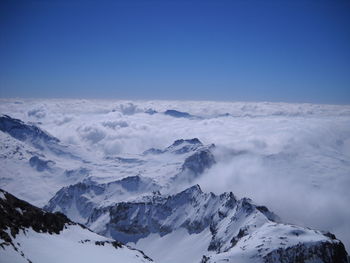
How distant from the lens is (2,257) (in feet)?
144

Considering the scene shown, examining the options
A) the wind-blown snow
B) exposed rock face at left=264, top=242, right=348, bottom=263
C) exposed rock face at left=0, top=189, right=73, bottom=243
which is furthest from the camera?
exposed rock face at left=264, top=242, right=348, bottom=263

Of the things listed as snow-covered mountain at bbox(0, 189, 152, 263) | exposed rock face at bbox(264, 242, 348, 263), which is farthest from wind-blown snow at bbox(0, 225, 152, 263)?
exposed rock face at bbox(264, 242, 348, 263)

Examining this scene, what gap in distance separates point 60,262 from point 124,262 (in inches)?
965

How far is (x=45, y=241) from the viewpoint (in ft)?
221

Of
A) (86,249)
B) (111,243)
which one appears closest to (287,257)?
(111,243)

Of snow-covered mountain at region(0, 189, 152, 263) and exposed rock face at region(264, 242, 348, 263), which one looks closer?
snow-covered mountain at region(0, 189, 152, 263)

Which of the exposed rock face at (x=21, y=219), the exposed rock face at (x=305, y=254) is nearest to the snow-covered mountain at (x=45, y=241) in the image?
the exposed rock face at (x=21, y=219)

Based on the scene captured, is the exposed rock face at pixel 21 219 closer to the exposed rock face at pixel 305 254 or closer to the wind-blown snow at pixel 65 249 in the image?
the wind-blown snow at pixel 65 249

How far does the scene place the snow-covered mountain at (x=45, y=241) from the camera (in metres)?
53.6

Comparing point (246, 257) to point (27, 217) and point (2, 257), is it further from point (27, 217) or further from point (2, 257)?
point (2, 257)

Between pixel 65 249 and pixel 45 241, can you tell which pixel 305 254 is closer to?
pixel 65 249

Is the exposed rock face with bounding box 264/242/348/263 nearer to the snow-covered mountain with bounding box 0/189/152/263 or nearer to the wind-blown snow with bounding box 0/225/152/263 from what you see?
the wind-blown snow with bounding box 0/225/152/263

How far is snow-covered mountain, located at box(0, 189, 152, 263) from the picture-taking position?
53562mm

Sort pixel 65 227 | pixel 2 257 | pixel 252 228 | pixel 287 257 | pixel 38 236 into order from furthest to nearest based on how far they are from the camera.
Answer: pixel 252 228
pixel 287 257
pixel 65 227
pixel 38 236
pixel 2 257
